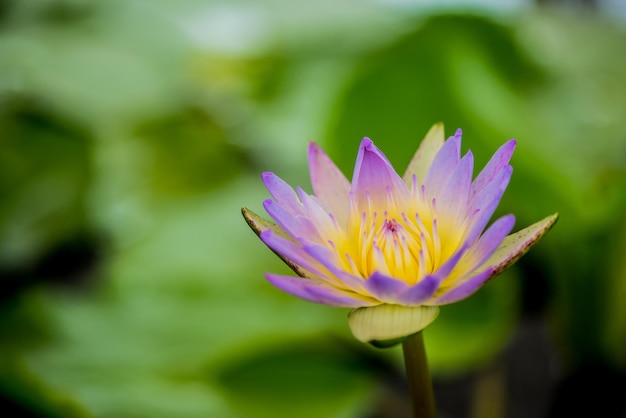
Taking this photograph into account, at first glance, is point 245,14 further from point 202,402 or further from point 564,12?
point 202,402

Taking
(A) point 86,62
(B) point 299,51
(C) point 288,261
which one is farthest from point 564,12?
(C) point 288,261

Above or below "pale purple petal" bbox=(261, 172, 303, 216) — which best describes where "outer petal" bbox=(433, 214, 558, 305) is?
below

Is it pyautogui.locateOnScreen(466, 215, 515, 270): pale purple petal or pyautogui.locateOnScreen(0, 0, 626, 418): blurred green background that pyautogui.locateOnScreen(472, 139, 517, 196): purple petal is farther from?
pyautogui.locateOnScreen(0, 0, 626, 418): blurred green background

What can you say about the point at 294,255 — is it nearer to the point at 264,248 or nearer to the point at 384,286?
the point at 384,286

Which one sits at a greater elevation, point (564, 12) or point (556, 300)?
point (564, 12)

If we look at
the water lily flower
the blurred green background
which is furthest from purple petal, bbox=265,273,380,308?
the blurred green background

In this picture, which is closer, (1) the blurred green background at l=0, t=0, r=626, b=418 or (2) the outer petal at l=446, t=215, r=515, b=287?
A: (2) the outer petal at l=446, t=215, r=515, b=287

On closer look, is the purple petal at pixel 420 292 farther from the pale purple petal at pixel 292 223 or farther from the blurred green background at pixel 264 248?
the blurred green background at pixel 264 248
